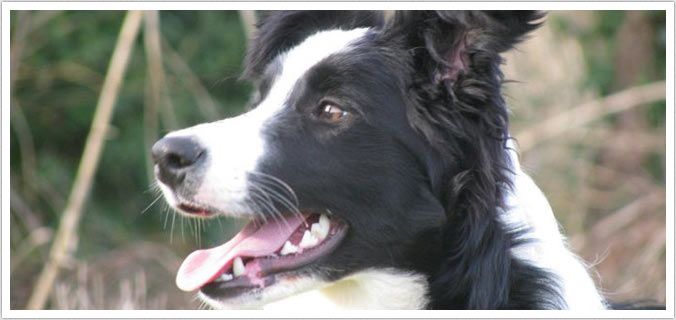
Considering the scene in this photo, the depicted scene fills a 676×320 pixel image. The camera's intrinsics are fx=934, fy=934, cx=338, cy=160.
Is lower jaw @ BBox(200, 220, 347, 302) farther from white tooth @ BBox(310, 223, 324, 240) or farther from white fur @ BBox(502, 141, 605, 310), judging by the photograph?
white fur @ BBox(502, 141, 605, 310)

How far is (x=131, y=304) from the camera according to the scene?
4961 millimetres

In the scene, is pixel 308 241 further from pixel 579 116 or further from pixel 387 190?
pixel 579 116

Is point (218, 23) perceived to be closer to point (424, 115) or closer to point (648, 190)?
point (648, 190)

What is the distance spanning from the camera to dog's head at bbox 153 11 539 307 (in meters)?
2.96

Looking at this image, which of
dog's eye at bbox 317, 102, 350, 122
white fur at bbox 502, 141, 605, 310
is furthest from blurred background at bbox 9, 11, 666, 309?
white fur at bbox 502, 141, 605, 310

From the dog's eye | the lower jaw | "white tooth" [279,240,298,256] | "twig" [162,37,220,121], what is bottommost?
the lower jaw

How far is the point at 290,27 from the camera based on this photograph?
12.2ft

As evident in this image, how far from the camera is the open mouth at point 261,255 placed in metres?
2.99

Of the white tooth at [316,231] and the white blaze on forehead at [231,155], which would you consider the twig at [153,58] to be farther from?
the white tooth at [316,231]

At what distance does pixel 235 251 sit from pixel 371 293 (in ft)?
1.61

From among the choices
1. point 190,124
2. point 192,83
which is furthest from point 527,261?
point 190,124

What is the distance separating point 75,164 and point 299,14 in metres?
4.88

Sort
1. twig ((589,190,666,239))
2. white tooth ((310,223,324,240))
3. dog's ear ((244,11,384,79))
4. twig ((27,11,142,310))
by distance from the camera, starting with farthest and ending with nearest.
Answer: twig ((589,190,666,239)) → twig ((27,11,142,310)) → dog's ear ((244,11,384,79)) → white tooth ((310,223,324,240))

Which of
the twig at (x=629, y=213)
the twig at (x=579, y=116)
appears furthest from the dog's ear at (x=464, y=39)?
the twig at (x=629, y=213)
